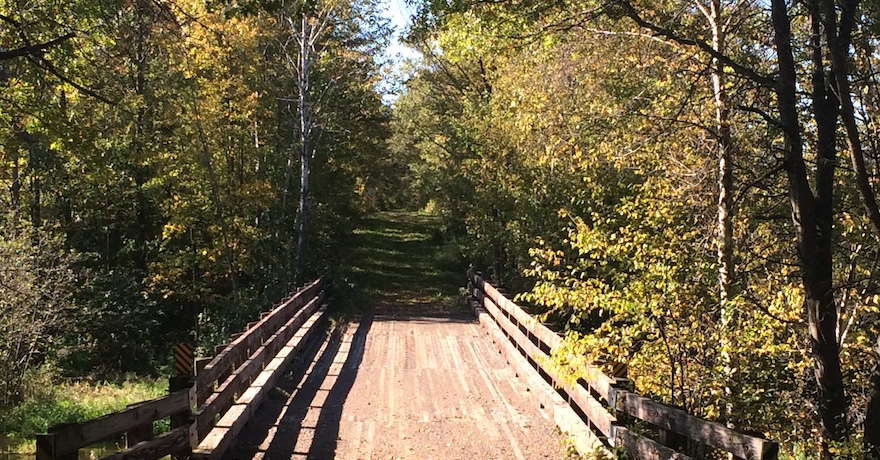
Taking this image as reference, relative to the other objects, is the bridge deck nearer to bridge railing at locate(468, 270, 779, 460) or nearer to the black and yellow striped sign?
bridge railing at locate(468, 270, 779, 460)

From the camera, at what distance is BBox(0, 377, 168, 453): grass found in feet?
31.3

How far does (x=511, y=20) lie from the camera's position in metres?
6.89

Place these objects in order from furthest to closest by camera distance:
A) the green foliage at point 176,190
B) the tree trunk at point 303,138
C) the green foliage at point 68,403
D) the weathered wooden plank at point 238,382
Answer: the tree trunk at point 303,138 < the green foliage at point 176,190 < the green foliage at point 68,403 < the weathered wooden plank at point 238,382

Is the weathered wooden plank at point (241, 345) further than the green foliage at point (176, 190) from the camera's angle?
No

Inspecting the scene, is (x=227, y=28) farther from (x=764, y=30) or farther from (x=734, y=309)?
(x=734, y=309)

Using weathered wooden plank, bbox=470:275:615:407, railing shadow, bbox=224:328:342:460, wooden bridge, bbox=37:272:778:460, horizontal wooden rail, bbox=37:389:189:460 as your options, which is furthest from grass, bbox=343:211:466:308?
horizontal wooden rail, bbox=37:389:189:460

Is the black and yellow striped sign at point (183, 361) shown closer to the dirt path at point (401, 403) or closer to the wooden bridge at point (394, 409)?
the wooden bridge at point (394, 409)

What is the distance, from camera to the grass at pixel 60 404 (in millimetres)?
9539

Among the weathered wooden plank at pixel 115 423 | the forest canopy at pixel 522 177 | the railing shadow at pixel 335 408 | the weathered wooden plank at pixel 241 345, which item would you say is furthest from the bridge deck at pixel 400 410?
the forest canopy at pixel 522 177

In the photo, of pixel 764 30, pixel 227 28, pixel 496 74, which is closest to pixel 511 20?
pixel 764 30

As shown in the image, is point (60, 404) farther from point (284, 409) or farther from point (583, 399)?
point (583, 399)

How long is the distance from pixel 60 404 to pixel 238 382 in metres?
5.45

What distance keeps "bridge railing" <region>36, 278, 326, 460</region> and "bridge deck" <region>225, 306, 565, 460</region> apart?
0.31m

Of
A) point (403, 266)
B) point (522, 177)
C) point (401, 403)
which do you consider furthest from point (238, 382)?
point (403, 266)
